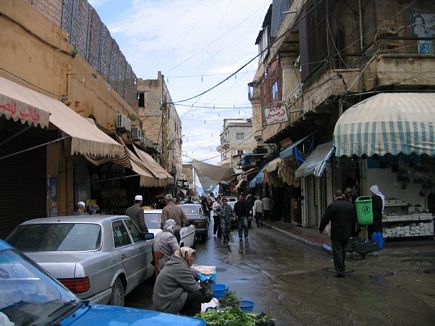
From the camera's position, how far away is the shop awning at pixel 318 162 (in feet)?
51.8

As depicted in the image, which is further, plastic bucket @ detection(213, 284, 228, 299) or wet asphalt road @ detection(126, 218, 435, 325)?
wet asphalt road @ detection(126, 218, 435, 325)

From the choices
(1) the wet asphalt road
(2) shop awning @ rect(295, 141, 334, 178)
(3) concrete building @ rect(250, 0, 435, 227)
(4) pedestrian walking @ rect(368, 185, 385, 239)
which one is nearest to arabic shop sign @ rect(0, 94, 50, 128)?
(1) the wet asphalt road

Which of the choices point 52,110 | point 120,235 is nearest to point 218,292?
point 120,235

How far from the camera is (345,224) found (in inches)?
424

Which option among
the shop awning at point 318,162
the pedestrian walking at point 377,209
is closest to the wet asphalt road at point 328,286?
the pedestrian walking at point 377,209

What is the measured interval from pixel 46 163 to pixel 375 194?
29.4 feet

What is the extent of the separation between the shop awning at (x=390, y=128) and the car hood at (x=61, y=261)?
8.95 m

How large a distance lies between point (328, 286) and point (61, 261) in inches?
219

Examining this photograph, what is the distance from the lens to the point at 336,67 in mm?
17938

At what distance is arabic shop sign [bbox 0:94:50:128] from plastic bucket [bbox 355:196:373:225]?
8.73m

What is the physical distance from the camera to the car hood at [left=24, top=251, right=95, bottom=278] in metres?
5.94

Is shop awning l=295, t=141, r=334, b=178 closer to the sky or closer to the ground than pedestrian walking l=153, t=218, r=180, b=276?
closer to the sky

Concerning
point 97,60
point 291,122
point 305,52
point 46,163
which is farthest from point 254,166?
point 46,163

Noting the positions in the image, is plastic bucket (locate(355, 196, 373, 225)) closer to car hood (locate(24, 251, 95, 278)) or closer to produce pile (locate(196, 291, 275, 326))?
produce pile (locate(196, 291, 275, 326))
